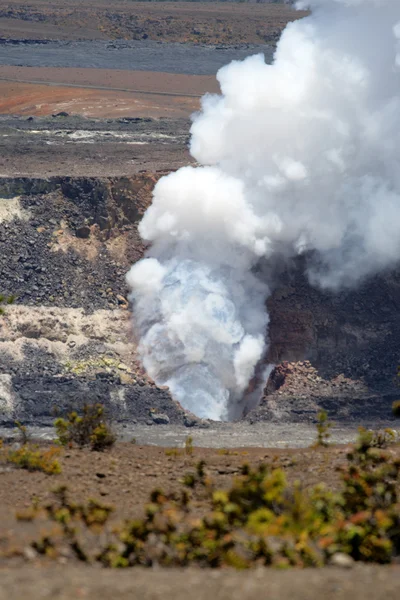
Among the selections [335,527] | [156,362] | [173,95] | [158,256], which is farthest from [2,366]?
[173,95]

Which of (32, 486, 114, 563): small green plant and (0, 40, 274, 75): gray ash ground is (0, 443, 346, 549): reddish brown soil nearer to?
(32, 486, 114, 563): small green plant

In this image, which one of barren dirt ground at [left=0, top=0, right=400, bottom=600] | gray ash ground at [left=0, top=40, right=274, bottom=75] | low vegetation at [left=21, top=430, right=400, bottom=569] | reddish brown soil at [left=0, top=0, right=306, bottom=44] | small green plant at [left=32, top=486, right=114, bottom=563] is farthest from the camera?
reddish brown soil at [left=0, top=0, right=306, bottom=44]

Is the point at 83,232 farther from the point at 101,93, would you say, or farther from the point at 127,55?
the point at 127,55

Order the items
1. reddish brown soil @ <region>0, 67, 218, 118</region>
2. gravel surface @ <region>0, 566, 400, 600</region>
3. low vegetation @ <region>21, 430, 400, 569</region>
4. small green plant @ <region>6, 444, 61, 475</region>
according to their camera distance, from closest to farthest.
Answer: gravel surface @ <region>0, 566, 400, 600</region>, low vegetation @ <region>21, 430, 400, 569</region>, small green plant @ <region>6, 444, 61, 475</region>, reddish brown soil @ <region>0, 67, 218, 118</region>

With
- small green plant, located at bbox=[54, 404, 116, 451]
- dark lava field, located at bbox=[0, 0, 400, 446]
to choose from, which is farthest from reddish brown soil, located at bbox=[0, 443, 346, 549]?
dark lava field, located at bbox=[0, 0, 400, 446]

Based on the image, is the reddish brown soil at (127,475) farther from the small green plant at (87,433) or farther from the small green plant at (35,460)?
the small green plant at (87,433)

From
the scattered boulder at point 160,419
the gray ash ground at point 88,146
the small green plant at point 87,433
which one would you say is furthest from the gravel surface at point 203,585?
the gray ash ground at point 88,146

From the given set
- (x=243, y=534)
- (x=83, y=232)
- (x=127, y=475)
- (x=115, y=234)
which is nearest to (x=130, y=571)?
(x=243, y=534)
